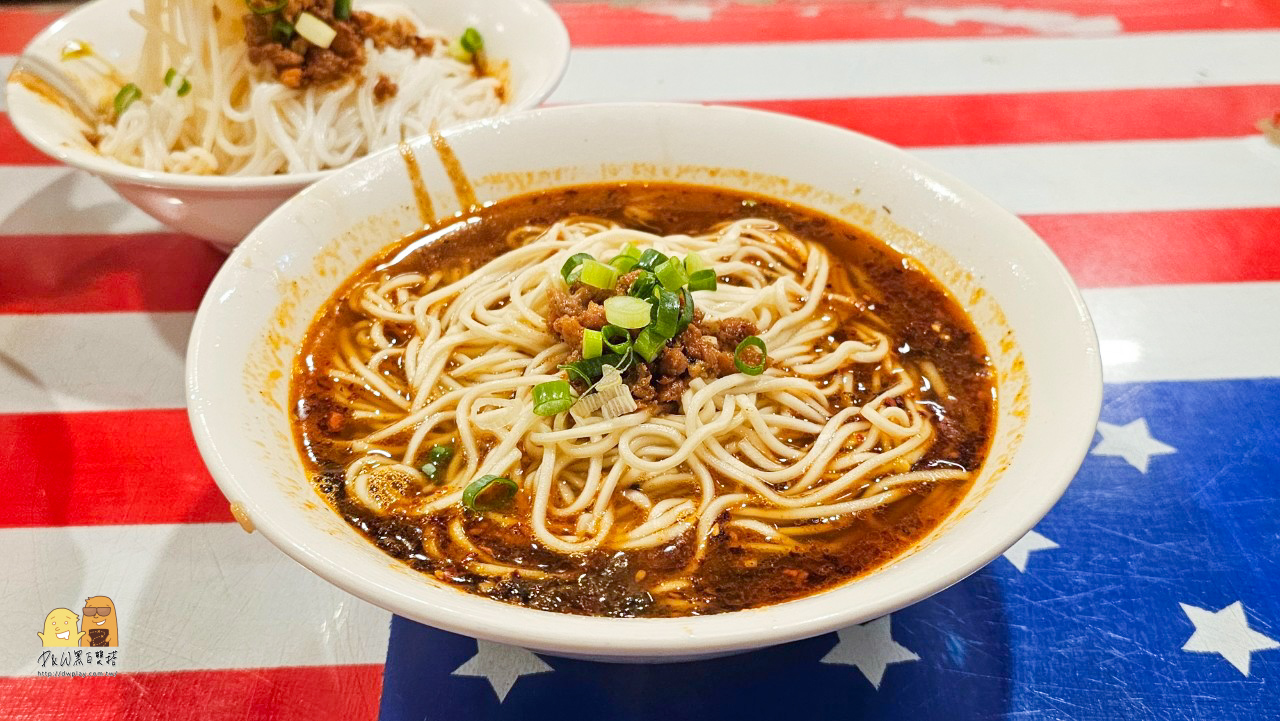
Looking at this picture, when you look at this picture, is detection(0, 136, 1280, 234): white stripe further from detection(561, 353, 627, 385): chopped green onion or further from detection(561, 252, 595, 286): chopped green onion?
detection(561, 353, 627, 385): chopped green onion

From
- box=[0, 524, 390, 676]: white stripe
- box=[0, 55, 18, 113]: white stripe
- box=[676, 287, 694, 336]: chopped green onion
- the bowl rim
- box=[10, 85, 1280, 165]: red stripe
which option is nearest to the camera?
box=[0, 524, 390, 676]: white stripe

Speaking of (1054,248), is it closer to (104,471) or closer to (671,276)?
(671,276)

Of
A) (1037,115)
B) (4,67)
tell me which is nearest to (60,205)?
(4,67)

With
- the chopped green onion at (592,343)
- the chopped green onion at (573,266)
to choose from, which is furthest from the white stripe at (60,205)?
the chopped green onion at (592,343)

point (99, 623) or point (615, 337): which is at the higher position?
point (615, 337)

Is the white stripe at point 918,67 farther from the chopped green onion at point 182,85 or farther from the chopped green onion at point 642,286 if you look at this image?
the chopped green onion at point 642,286

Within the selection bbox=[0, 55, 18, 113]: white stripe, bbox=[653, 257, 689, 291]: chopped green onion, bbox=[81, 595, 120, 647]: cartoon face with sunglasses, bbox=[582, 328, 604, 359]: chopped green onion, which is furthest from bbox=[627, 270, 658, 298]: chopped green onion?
bbox=[0, 55, 18, 113]: white stripe
